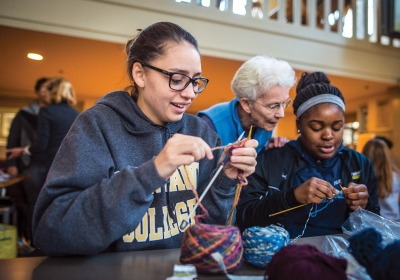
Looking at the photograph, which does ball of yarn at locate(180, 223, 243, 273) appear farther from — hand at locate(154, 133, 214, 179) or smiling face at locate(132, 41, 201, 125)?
smiling face at locate(132, 41, 201, 125)

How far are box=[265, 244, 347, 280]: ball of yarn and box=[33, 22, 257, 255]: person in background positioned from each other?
29 cm

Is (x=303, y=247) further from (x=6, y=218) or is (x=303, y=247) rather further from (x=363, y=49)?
(x=363, y=49)

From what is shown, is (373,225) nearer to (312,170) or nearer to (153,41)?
(312,170)

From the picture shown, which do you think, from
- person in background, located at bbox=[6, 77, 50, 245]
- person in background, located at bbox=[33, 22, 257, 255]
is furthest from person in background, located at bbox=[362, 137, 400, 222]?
person in background, located at bbox=[6, 77, 50, 245]

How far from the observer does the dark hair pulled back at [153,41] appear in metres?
1.00

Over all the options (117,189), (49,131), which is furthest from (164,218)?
(49,131)

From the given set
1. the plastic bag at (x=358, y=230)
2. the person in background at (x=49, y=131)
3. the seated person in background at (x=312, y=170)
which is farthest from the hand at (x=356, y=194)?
the person in background at (x=49, y=131)

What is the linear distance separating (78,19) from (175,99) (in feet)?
10.5

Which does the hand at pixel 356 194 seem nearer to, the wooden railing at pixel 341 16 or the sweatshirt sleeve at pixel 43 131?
the sweatshirt sleeve at pixel 43 131

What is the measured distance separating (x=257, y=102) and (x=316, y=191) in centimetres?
71

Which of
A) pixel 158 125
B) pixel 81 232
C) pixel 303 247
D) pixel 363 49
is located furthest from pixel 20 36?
pixel 363 49

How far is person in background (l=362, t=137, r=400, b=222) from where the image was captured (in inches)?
107

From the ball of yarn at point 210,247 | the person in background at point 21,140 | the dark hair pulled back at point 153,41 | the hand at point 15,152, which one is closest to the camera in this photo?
the ball of yarn at point 210,247

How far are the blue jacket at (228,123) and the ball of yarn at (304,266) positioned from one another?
1.20m
